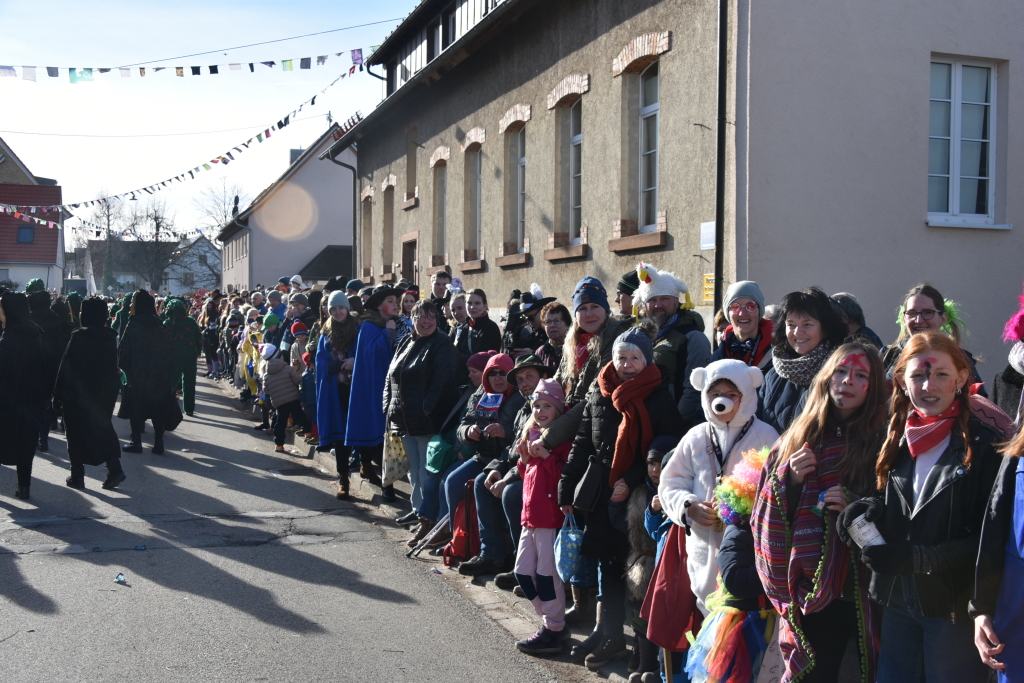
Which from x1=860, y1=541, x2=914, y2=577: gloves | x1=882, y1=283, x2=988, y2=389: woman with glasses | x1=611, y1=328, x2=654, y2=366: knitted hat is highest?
x1=882, y1=283, x2=988, y2=389: woman with glasses

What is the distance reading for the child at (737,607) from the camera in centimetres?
377

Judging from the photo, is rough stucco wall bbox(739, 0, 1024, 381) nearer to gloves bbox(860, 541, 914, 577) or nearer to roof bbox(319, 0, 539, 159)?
roof bbox(319, 0, 539, 159)

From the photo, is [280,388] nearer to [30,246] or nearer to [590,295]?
[590,295]

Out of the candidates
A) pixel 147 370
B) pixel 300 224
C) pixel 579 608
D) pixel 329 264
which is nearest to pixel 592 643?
pixel 579 608

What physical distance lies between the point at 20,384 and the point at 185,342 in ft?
20.2

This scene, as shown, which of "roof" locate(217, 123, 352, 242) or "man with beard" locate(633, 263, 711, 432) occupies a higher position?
"roof" locate(217, 123, 352, 242)

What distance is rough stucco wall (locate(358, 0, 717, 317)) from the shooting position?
940 centimetres

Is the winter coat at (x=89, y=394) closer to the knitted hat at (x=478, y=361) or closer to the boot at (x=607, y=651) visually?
the knitted hat at (x=478, y=361)

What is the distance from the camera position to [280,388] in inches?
478

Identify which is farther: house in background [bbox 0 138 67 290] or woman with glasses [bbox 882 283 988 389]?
house in background [bbox 0 138 67 290]

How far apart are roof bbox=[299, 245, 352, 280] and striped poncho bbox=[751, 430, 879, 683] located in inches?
1481

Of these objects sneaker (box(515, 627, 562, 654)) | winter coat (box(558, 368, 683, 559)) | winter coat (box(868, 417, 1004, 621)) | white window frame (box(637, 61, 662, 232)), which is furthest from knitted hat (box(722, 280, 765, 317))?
white window frame (box(637, 61, 662, 232))

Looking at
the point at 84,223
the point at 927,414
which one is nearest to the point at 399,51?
the point at 84,223

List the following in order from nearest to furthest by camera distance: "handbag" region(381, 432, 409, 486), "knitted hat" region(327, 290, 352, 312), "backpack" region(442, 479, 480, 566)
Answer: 1. "backpack" region(442, 479, 480, 566)
2. "handbag" region(381, 432, 409, 486)
3. "knitted hat" region(327, 290, 352, 312)
